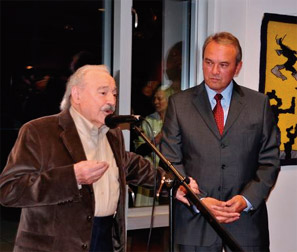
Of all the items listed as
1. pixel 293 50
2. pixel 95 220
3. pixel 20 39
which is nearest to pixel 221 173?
pixel 95 220

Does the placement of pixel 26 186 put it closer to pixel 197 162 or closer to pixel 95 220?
pixel 95 220

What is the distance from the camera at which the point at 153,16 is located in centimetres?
434

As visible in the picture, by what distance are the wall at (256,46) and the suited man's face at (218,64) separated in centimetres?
111

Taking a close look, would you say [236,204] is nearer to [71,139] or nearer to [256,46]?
[71,139]

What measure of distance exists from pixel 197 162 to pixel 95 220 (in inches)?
25.6

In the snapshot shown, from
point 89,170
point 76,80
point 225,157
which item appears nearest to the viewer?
point 89,170

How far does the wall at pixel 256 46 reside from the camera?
158 inches

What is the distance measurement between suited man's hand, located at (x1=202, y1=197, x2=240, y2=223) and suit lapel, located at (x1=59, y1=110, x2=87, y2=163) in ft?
2.26

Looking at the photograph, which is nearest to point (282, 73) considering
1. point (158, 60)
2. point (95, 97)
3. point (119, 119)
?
point (158, 60)

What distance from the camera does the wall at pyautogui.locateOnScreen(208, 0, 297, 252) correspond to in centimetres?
400

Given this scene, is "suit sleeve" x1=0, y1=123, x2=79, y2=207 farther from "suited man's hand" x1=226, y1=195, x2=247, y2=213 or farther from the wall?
the wall

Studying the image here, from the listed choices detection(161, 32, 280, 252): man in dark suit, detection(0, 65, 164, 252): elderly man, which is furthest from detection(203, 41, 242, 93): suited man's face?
detection(0, 65, 164, 252): elderly man

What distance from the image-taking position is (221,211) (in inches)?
108

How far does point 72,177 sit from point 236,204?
2.91ft
